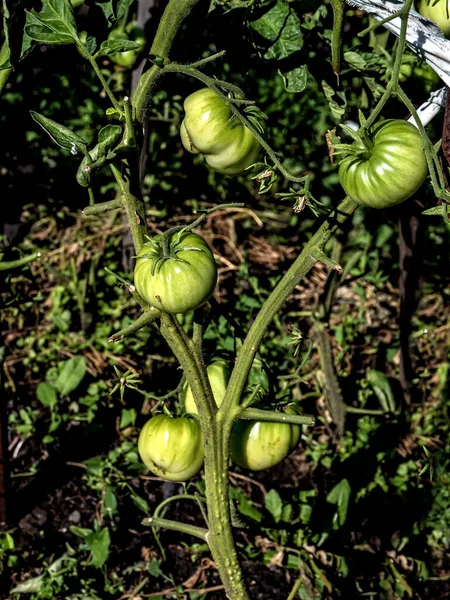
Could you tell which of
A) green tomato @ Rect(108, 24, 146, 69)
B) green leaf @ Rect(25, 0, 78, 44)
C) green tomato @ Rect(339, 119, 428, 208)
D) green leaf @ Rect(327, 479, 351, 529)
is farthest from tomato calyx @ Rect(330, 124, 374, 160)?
green tomato @ Rect(108, 24, 146, 69)

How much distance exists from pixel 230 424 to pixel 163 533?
36.1 inches

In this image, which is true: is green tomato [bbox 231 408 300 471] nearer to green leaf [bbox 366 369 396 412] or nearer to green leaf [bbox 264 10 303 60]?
green leaf [bbox 264 10 303 60]

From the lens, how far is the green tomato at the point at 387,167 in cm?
89

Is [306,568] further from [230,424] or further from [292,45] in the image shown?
[292,45]

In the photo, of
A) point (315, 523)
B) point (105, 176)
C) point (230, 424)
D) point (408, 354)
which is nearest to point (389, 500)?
point (315, 523)

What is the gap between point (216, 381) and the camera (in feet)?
4.03

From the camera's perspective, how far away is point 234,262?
8.60 ft

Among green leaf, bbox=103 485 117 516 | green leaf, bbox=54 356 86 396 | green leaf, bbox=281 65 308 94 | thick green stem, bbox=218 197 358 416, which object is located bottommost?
green leaf, bbox=103 485 117 516

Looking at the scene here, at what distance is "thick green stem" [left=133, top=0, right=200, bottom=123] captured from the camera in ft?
3.35

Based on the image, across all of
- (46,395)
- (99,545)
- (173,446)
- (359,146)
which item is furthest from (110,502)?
(359,146)

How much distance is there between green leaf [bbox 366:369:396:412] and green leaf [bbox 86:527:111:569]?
0.88m

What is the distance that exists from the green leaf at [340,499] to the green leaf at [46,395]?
2.67 feet

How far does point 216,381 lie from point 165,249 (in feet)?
1.13

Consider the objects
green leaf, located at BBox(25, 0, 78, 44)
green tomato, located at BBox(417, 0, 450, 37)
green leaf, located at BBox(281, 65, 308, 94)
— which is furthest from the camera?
green leaf, located at BBox(281, 65, 308, 94)
